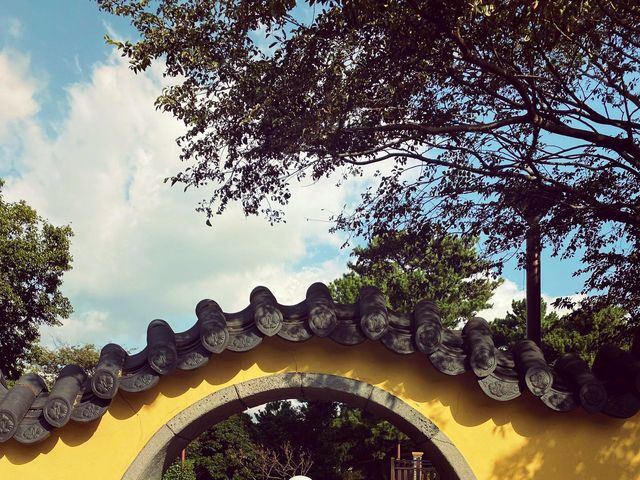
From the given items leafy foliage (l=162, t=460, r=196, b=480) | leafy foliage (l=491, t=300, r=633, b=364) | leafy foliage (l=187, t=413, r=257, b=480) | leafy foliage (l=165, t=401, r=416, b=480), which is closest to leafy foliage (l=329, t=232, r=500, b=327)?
leafy foliage (l=491, t=300, r=633, b=364)

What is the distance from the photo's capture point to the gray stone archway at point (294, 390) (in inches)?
202

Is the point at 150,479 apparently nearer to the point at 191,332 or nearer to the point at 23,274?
the point at 191,332

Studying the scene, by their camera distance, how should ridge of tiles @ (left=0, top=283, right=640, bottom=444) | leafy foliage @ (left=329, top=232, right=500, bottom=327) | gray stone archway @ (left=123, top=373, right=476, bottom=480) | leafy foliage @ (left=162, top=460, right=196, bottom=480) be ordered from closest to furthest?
ridge of tiles @ (left=0, top=283, right=640, bottom=444)
gray stone archway @ (left=123, top=373, right=476, bottom=480)
leafy foliage @ (left=329, top=232, right=500, bottom=327)
leafy foliage @ (left=162, top=460, right=196, bottom=480)

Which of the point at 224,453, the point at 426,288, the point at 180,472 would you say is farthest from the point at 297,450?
the point at 426,288

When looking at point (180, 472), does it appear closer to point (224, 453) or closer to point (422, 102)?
point (224, 453)

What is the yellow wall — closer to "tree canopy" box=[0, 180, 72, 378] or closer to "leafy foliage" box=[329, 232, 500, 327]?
"leafy foliage" box=[329, 232, 500, 327]

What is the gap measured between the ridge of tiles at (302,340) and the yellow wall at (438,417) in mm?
226

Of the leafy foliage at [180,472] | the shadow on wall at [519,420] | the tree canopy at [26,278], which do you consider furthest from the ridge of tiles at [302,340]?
the leafy foliage at [180,472]

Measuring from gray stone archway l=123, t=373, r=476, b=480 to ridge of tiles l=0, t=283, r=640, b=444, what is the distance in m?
0.37

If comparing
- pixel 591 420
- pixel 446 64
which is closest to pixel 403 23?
pixel 446 64

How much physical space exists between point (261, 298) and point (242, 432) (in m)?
17.2

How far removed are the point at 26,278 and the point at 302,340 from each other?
44.9 feet

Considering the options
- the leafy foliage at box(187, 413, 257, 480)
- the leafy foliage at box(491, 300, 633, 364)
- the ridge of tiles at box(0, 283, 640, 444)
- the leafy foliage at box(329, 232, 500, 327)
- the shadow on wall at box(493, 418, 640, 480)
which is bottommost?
the shadow on wall at box(493, 418, 640, 480)

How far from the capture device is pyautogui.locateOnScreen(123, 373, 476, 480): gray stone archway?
5121 millimetres
